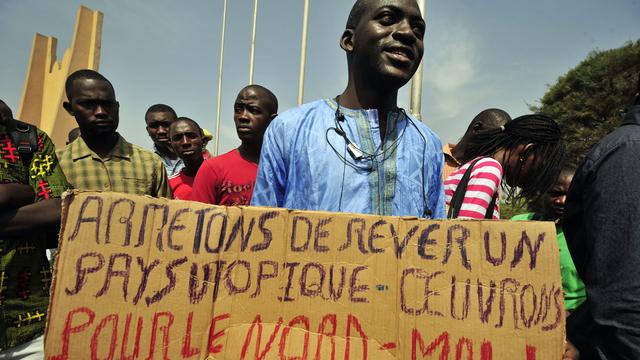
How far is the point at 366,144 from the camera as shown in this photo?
1652 mm

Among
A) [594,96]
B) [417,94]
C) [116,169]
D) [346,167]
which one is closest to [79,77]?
[116,169]

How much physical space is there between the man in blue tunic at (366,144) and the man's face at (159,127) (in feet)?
13.6

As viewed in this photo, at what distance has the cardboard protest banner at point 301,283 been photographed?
3.70 ft

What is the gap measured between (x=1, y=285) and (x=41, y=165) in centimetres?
51

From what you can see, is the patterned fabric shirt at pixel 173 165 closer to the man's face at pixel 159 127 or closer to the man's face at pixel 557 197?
the man's face at pixel 159 127

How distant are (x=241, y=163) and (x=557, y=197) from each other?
8.57 feet

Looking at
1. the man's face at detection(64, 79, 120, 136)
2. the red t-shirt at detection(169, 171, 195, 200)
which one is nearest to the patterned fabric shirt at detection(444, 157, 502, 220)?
the man's face at detection(64, 79, 120, 136)

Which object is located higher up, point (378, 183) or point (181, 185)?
point (181, 185)

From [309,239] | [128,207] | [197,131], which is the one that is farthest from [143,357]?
[197,131]

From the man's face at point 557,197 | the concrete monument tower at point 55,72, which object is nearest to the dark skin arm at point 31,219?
the man's face at point 557,197

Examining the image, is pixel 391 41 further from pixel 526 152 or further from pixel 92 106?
pixel 92 106

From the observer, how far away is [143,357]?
3.68 feet

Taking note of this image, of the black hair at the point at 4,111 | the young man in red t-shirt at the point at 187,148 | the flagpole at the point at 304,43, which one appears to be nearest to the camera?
the black hair at the point at 4,111

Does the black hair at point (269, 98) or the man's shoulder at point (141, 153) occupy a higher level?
the black hair at point (269, 98)
